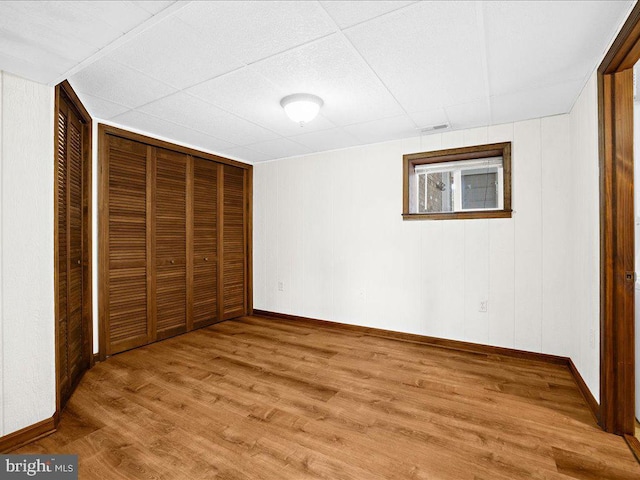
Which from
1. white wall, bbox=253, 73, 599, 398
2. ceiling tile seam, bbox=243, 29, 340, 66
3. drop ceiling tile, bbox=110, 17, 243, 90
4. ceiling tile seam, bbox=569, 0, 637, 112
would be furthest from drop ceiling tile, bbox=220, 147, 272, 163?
ceiling tile seam, bbox=569, 0, 637, 112

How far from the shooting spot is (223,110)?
2.80 metres

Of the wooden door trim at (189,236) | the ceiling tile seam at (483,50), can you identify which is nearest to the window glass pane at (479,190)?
the ceiling tile seam at (483,50)

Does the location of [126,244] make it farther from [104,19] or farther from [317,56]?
[317,56]

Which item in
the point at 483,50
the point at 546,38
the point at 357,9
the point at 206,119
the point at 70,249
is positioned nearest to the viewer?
the point at 357,9

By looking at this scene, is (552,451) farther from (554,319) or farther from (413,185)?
(413,185)

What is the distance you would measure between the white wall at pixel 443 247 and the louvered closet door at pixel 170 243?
3.96 feet

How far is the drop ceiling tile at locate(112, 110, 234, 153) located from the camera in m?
2.99

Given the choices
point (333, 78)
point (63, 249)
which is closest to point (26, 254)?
point (63, 249)

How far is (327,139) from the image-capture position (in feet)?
12.1

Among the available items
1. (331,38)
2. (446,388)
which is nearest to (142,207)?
(331,38)

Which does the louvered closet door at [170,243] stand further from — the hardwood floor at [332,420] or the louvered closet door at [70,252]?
the louvered closet door at [70,252]

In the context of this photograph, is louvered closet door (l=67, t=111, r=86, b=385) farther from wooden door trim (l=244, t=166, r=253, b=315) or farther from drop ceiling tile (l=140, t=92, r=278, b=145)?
wooden door trim (l=244, t=166, r=253, b=315)

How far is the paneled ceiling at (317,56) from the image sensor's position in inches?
59.9

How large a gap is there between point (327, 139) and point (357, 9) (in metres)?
2.15
